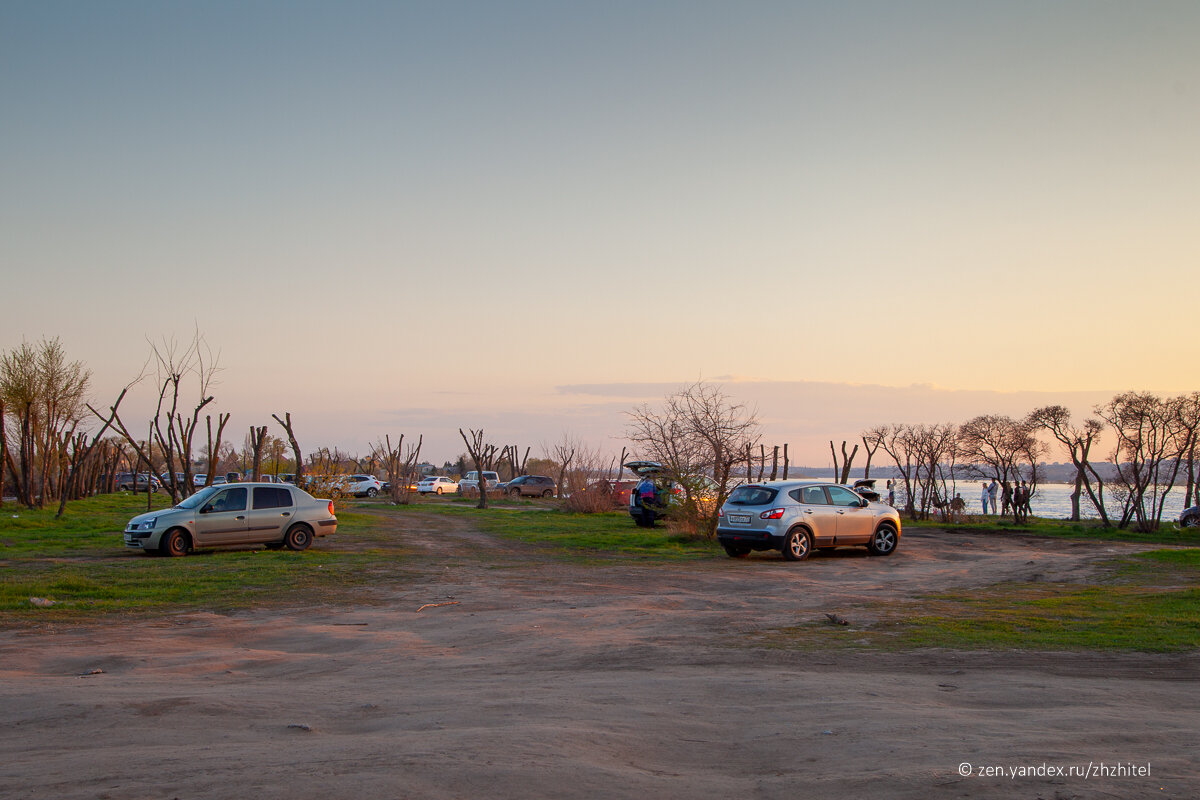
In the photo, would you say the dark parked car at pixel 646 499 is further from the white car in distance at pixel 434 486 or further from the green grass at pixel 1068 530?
the white car in distance at pixel 434 486

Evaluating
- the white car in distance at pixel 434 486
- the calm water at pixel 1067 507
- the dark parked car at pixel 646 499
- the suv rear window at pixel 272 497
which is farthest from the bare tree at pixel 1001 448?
the white car in distance at pixel 434 486

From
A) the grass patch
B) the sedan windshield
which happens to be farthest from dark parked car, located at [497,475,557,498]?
the grass patch

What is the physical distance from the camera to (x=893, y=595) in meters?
12.8

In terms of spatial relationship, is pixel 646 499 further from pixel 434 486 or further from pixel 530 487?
pixel 434 486

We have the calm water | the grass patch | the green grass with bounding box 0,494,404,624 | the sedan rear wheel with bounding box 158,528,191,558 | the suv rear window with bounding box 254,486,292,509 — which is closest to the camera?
the grass patch

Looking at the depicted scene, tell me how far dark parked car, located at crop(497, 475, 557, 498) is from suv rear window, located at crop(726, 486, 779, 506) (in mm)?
32905

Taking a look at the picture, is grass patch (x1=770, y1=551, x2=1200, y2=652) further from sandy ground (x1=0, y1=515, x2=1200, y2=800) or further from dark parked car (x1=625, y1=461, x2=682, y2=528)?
dark parked car (x1=625, y1=461, x2=682, y2=528)

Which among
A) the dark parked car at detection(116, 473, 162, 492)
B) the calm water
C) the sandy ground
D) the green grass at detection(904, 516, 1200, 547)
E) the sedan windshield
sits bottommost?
the calm water

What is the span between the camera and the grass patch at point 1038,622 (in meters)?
8.63

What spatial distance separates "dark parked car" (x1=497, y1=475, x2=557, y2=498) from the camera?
168 ft

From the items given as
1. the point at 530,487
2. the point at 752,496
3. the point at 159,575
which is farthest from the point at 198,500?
the point at 530,487

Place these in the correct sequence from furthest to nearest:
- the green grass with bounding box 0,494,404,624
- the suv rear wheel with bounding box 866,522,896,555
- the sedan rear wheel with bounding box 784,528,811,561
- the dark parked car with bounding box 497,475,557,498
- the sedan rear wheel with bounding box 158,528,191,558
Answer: the dark parked car with bounding box 497,475,557,498 → the suv rear wheel with bounding box 866,522,896,555 → the sedan rear wheel with bounding box 784,528,811,561 → the sedan rear wheel with bounding box 158,528,191,558 → the green grass with bounding box 0,494,404,624

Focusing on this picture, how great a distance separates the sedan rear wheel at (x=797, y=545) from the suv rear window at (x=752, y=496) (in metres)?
0.85

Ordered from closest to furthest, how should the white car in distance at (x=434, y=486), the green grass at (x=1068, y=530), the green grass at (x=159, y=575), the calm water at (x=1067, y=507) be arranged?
the green grass at (x=159, y=575) < the green grass at (x=1068, y=530) < the calm water at (x=1067, y=507) < the white car in distance at (x=434, y=486)
